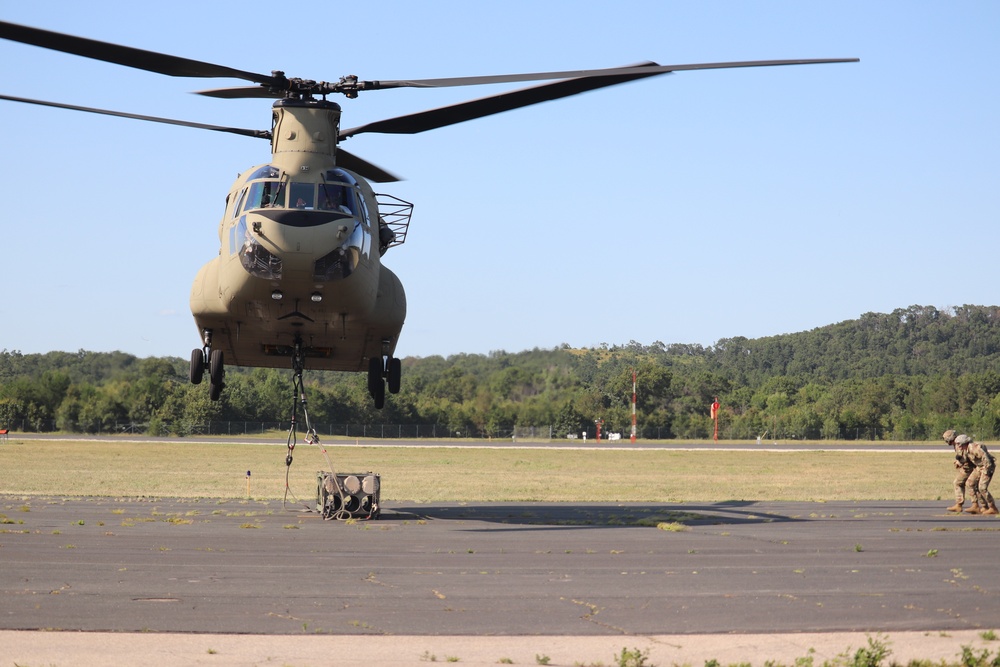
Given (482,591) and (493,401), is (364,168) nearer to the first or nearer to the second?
(482,591)

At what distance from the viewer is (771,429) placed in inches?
4156

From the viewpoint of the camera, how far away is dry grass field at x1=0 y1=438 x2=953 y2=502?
34.5 m

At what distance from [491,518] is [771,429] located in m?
86.2

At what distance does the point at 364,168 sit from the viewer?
23.6 meters

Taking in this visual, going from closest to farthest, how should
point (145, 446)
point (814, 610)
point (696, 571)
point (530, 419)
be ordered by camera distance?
1. point (814, 610)
2. point (696, 571)
3. point (145, 446)
4. point (530, 419)

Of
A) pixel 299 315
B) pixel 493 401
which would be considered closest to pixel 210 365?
pixel 299 315

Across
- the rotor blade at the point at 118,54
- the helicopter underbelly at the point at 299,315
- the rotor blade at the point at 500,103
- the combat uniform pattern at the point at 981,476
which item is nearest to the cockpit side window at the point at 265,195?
the helicopter underbelly at the point at 299,315

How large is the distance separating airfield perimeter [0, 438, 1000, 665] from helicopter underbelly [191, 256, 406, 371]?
350 centimetres

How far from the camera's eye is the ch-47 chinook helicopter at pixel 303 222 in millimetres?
17500

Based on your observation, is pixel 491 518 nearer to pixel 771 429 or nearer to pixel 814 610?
pixel 814 610

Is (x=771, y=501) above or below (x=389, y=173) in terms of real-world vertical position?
below

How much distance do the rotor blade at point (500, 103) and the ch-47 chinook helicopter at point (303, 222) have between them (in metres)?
0.03

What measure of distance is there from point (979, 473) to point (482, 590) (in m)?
16.6

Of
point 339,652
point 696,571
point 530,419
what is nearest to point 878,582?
point 696,571
